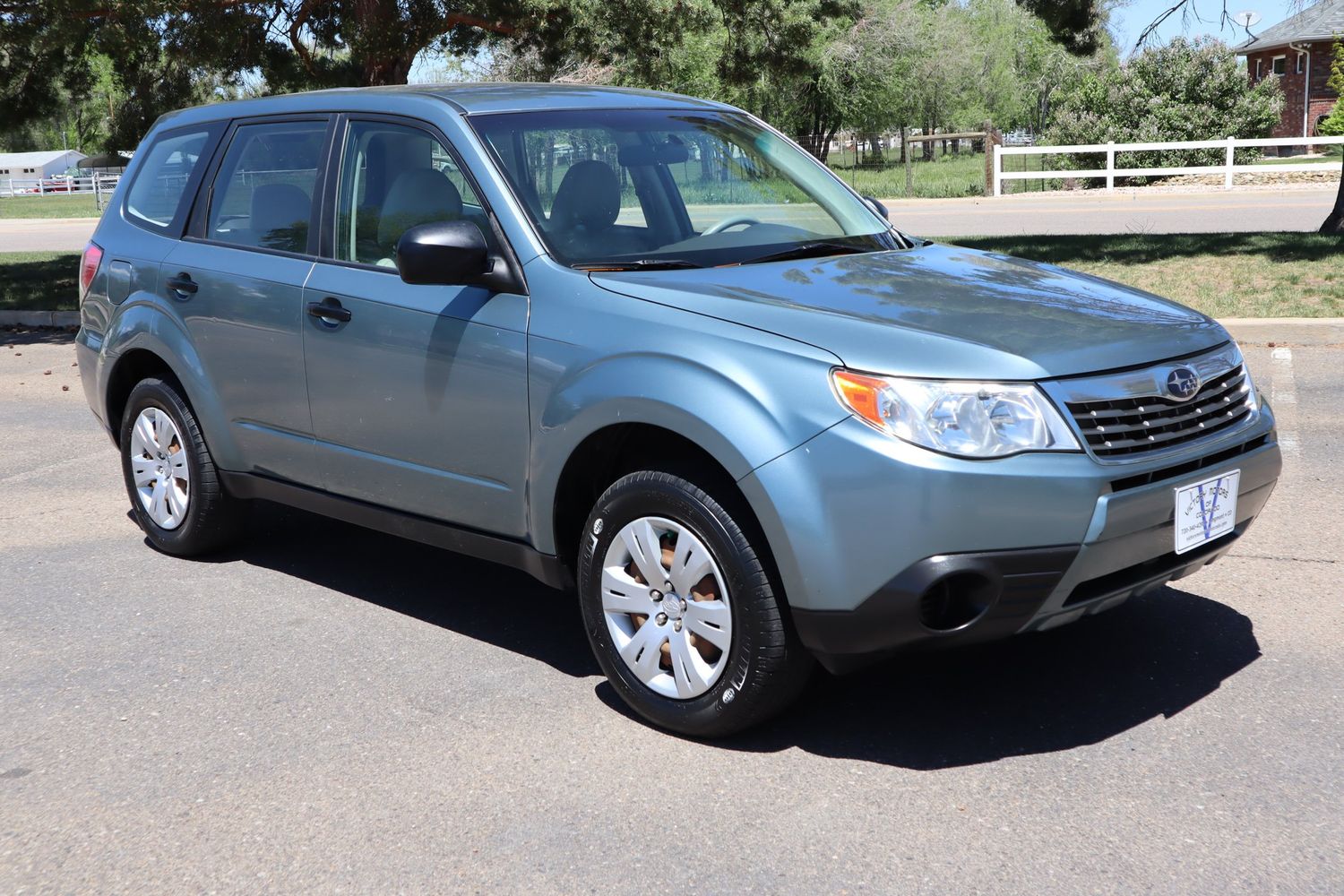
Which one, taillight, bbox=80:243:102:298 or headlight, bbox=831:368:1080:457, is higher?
taillight, bbox=80:243:102:298

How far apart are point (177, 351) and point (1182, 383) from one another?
3.73 metres

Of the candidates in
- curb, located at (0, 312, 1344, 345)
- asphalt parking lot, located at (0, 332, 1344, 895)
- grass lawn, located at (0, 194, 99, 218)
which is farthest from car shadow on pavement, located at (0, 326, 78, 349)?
grass lawn, located at (0, 194, 99, 218)

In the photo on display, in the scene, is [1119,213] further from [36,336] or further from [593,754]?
[593,754]

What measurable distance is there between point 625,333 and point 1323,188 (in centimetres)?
2820

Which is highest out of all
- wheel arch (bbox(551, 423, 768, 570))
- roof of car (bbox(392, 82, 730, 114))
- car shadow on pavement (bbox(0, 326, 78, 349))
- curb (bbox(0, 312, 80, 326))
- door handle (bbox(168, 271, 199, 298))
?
roof of car (bbox(392, 82, 730, 114))

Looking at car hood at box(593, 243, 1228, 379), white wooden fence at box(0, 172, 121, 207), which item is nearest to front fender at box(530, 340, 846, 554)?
car hood at box(593, 243, 1228, 379)

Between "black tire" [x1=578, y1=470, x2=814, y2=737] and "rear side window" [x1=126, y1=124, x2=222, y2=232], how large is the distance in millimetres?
2678

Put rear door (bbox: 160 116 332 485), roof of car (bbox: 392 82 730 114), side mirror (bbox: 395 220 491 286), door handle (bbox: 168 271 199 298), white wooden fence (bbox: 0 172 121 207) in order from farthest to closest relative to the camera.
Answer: white wooden fence (bbox: 0 172 121 207), door handle (bbox: 168 271 199 298), rear door (bbox: 160 116 332 485), roof of car (bbox: 392 82 730 114), side mirror (bbox: 395 220 491 286)

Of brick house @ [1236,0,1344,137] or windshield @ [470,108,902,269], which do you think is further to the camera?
brick house @ [1236,0,1344,137]

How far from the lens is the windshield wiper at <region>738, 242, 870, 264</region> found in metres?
4.47

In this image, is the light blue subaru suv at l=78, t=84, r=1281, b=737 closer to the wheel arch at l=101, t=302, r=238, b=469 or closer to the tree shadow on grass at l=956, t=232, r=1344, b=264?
the wheel arch at l=101, t=302, r=238, b=469

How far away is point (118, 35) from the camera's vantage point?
13.8m

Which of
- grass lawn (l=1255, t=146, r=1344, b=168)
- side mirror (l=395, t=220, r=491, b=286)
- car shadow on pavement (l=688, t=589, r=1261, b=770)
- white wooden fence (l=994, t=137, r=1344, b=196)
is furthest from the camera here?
grass lawn (l=1255, t=146, r=1344, b=168)

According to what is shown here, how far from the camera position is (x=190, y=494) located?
18.6ft
